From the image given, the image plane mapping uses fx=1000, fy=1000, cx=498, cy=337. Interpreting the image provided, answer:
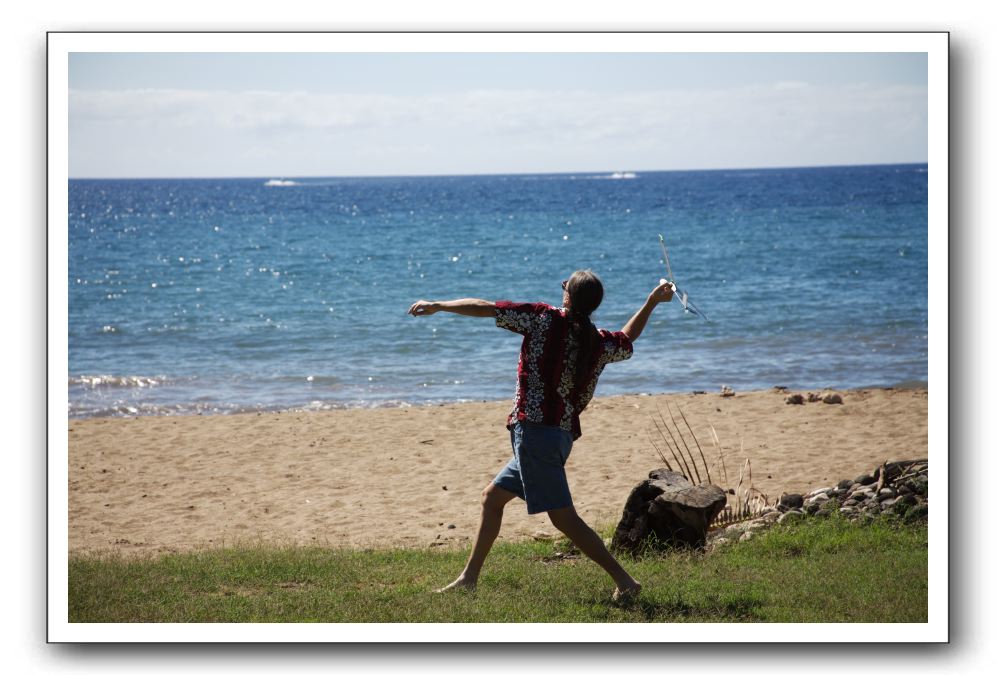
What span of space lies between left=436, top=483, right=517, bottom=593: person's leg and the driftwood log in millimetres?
1468

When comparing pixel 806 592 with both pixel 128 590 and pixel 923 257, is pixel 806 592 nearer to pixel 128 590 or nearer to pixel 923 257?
pixel 128 590

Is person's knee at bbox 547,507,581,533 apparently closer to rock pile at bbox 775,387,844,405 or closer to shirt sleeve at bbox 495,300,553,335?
shirt sleeve at bbox 495,300,553,335

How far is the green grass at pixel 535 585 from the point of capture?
18.0ft

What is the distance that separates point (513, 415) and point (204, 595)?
7.23 ft

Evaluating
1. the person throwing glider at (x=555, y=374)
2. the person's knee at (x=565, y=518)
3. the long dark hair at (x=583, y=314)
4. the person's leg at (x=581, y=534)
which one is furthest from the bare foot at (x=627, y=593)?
the long dark hair at (x=583, y=314)

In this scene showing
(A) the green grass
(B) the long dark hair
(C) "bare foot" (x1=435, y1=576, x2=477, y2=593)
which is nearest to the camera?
(B) the long dark hair

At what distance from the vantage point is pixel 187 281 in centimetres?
2822

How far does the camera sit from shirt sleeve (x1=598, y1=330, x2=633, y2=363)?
512 centimetres

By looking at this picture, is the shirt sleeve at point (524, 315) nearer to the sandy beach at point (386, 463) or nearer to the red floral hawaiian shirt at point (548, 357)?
the red floral hawaiian shirt at point (548, 357)

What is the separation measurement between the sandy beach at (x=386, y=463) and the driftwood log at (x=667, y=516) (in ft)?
3.92

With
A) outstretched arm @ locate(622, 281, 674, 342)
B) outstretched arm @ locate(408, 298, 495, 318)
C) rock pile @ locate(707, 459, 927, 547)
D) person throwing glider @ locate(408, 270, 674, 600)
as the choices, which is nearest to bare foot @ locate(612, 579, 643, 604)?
person throwing glider @ locate(408, 270, 674, 600)

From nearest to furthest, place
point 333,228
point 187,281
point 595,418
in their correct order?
point 595,418, point 187,281, point 333,228

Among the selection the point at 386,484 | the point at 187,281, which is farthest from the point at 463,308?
the point at 187,281

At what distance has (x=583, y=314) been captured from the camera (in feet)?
16.8
